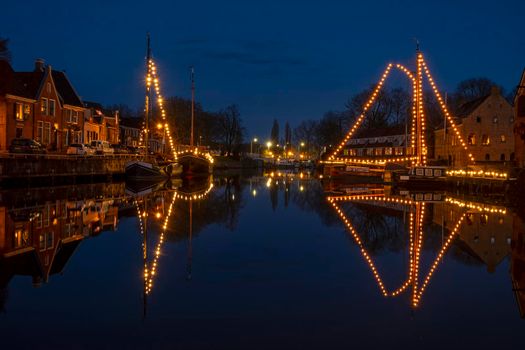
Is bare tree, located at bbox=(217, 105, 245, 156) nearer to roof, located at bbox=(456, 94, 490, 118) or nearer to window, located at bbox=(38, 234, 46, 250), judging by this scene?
roof, located at bbox=(456, 94, 490, 118)

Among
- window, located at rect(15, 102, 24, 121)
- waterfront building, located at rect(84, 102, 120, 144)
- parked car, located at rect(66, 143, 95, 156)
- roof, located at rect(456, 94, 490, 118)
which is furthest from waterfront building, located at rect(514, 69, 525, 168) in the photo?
waterfront building, located at rect(84, 102, 120, 144)

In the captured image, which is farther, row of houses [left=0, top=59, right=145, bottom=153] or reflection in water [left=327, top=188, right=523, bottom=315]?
row of houses [left=0, top=59, right=145, bottom=153]

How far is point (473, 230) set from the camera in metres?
19.0

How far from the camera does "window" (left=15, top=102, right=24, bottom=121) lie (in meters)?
48.5

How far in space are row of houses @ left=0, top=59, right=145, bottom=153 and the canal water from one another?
26940 millimetres

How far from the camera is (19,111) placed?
49.0 m

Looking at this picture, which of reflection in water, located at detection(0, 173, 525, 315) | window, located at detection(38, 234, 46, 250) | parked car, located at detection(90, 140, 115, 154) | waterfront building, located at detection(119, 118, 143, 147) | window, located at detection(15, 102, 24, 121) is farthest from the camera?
waterfront building, located at detection(119, 118, 143, 147)

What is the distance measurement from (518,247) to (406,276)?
18.1 feet

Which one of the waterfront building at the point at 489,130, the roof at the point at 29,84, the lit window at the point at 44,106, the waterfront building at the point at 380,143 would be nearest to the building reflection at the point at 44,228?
the roof at the point at 29,84

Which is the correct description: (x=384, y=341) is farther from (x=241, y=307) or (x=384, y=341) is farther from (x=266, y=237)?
(x=266, y=237)

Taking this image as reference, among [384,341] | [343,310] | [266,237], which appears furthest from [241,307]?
[266,237]

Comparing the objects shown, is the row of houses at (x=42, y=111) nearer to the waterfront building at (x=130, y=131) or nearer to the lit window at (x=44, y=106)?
the lit window at (x=44, y=106)

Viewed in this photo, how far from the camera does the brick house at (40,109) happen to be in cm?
4706

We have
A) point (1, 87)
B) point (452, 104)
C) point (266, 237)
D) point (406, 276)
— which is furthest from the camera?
point (452, 104)
